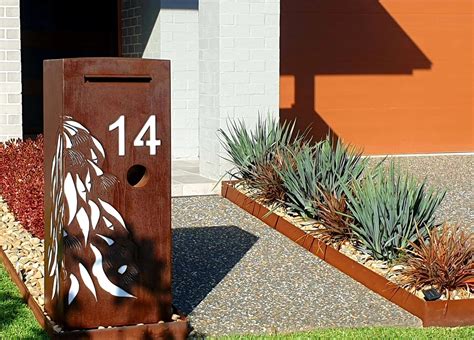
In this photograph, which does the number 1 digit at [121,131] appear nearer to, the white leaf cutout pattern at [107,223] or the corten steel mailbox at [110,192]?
the corten steel mailbox at [110,192]

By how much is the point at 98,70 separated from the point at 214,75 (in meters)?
6.16

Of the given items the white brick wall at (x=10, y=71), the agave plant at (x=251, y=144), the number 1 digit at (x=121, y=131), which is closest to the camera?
the number 1 digit at (x=121, y=131)

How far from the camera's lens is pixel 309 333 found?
747 centimetres

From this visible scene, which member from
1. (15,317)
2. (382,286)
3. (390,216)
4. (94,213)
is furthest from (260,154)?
(94,213)

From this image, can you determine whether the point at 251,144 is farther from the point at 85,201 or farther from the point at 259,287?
the point at 85,201

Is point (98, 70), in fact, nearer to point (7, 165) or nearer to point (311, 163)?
point (311, 163)

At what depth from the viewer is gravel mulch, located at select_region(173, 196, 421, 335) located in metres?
7.77

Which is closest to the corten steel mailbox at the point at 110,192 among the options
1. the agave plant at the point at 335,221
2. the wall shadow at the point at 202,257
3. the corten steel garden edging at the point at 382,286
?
the wall shadow at the point at 202,257

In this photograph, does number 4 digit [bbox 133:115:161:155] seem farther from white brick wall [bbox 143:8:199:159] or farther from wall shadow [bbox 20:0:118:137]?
wall shadow [bbox 20:0:118:137]

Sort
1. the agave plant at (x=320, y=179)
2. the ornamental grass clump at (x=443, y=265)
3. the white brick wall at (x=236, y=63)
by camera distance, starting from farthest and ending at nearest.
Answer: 1. the white brick wall at (x=236, y=63)
2. the agave plant at (x=320, y=179)
3. the ornamental grass clump at (x=443, y=265)

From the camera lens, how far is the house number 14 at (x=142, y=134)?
6.98 m

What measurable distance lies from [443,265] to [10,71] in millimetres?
7843

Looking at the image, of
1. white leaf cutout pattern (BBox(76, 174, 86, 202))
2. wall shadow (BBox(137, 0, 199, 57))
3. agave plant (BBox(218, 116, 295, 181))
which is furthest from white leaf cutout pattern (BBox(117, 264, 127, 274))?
wall shadow (BBox(137, 0, 199, 57))

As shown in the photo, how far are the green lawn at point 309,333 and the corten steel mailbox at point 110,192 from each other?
0.90ft
